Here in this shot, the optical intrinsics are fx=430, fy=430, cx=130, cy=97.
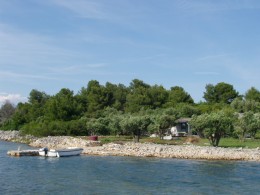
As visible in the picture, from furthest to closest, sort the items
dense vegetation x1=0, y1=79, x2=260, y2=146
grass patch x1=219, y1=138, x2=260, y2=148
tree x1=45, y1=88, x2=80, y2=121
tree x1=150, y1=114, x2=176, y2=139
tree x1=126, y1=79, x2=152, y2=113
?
tree x1=126, y1=79, x2=152, y2=113
tree x1=45, y1=88, x2=80, y2=121
dense vegetation x1=0, y1=79, x2=260, y2=146
tree x1=150, y1=114, x2=176, y2=139
grass patch x1=219, y1=138, x2=260, y2=148

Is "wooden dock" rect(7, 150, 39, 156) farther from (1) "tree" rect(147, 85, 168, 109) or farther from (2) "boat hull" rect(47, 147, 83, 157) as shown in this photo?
(1) "tree" rect(147, 85, 168, 109)

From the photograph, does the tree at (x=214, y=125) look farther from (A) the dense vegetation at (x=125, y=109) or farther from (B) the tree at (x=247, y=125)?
(B) the tree at (x=247, y=125)

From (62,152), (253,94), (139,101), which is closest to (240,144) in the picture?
(62,152)

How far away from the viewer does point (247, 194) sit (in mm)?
28938

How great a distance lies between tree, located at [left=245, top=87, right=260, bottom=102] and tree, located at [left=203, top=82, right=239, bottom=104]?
400 centimetres

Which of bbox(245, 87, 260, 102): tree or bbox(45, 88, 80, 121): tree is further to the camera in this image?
bbox(245, 87, 260, 102): tree

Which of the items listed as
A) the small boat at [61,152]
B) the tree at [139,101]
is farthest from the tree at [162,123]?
the tree at [139,101]

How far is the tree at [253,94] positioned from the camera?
114 m

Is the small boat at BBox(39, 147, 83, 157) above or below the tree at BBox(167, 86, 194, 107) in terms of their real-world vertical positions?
below

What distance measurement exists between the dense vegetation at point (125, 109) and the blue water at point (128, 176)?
54.5ft

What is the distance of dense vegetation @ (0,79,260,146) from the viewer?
224ft

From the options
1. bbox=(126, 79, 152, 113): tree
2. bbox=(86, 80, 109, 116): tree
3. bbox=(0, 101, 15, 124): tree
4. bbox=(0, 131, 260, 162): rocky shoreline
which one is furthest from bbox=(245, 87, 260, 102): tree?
bbox=(0, 101, 15, 124): tree

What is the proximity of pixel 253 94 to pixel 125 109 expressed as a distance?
113ft

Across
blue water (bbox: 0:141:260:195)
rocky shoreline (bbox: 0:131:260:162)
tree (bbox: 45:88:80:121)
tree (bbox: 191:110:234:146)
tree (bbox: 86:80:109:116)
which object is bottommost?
blue water (bbox: 0:141:260:195)
